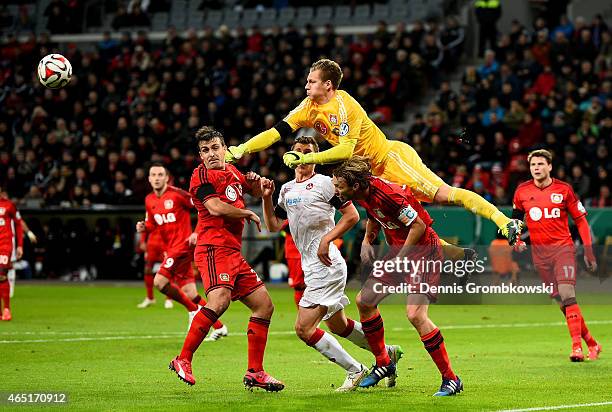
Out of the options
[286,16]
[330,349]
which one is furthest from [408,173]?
[286,16]

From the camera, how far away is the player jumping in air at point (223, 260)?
34.7 feet

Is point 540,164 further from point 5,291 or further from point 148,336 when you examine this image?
point 5,291

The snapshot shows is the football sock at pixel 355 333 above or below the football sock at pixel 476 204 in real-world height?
below

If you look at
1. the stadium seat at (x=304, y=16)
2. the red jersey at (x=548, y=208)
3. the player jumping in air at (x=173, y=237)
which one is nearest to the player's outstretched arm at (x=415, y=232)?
the red jersey at (x=548, y=208)

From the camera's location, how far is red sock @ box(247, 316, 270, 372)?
1058 centimetres

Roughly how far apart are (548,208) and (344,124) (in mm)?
3686

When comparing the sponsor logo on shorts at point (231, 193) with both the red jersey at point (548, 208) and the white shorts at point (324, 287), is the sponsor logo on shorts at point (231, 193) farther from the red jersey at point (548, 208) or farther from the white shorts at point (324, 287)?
the red jersey at point (548, 208)

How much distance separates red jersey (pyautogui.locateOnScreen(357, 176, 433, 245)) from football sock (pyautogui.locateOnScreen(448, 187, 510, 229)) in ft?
3.12

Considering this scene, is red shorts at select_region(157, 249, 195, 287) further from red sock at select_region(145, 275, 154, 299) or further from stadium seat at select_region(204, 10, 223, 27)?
stadium seat at select_region(204, 10, 223, 27)

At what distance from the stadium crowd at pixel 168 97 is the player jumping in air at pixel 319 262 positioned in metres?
16.6

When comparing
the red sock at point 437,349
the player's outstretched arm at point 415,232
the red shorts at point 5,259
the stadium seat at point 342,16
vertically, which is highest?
the stadium seat at point 342,16

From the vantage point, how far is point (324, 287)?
1060 cm

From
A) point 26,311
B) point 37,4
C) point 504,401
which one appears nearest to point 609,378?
point 504,401

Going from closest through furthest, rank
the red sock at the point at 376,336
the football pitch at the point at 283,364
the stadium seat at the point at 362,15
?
the football pitch at the point at 283,364 → the red sock at the point at 376,336 → the stadium seat at the point at 362,15
